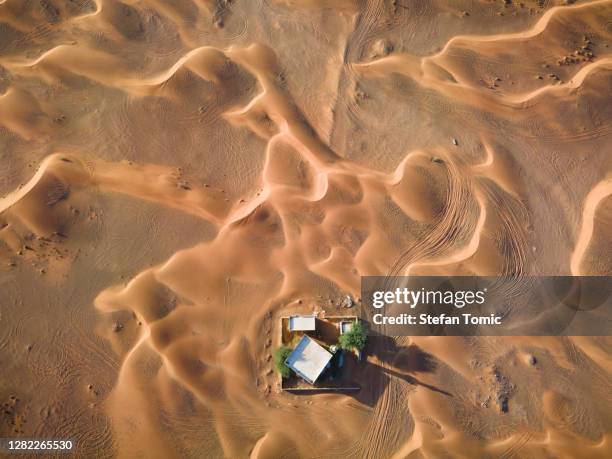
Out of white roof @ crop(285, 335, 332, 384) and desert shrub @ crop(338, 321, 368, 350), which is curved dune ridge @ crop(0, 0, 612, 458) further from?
white roof @ crop(285, 335, 332, 384)

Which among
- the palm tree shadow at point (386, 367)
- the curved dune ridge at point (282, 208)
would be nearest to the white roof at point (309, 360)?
the curved dune ridge at point (282, 208)

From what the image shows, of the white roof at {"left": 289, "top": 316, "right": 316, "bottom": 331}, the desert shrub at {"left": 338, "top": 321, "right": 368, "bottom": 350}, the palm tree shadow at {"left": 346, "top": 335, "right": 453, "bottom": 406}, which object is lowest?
the palm tree shadow at {"left": 346, "top": 335, "right": 453, "bottom": 406}

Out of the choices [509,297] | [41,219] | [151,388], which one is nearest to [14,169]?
[41,219]

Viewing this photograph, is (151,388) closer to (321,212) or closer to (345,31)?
(321,212)

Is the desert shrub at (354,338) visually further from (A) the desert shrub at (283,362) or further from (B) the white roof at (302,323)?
(A) the desert shrub at (283,362)

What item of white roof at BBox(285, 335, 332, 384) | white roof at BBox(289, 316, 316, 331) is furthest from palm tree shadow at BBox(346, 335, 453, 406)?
white roof at BBox(289, 316, 316, 331)

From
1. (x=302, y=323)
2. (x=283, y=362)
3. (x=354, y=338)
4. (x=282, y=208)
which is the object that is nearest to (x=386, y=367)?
(x=354, y=338)
